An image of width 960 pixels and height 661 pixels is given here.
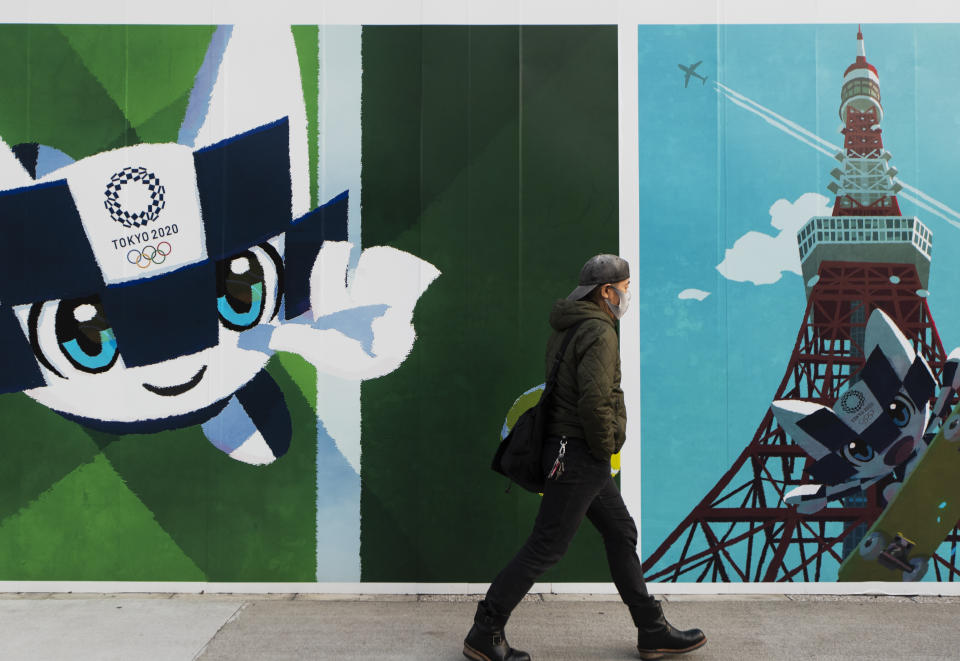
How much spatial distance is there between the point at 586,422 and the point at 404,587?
1905 millimetres

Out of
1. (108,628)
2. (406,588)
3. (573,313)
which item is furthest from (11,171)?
(573,313)

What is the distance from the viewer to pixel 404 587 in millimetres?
4977

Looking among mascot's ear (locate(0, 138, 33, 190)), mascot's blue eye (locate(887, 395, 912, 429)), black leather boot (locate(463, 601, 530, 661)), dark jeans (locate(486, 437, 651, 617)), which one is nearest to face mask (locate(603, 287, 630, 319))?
dark jeans (locate(486, 437, 651, 617))

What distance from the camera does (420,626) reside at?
441cm

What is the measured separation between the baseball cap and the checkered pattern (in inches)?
101

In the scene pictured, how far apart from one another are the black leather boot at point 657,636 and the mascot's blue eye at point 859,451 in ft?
5.48

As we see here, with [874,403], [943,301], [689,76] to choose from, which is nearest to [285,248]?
[689,76]

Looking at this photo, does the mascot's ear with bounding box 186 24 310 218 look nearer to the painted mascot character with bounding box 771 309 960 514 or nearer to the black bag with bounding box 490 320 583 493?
the black bag with bounding box 490 320 583 493

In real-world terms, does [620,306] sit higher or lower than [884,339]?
higher

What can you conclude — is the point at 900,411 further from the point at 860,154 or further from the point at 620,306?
the point at 620,306

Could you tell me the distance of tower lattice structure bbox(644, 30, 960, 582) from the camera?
500 cm

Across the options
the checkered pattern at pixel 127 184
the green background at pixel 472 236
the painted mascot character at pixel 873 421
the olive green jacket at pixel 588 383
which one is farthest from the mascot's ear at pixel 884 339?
the checkered pattern at pixel 127 184

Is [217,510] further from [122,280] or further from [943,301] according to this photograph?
[943,301]

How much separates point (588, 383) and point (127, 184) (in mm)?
3015
